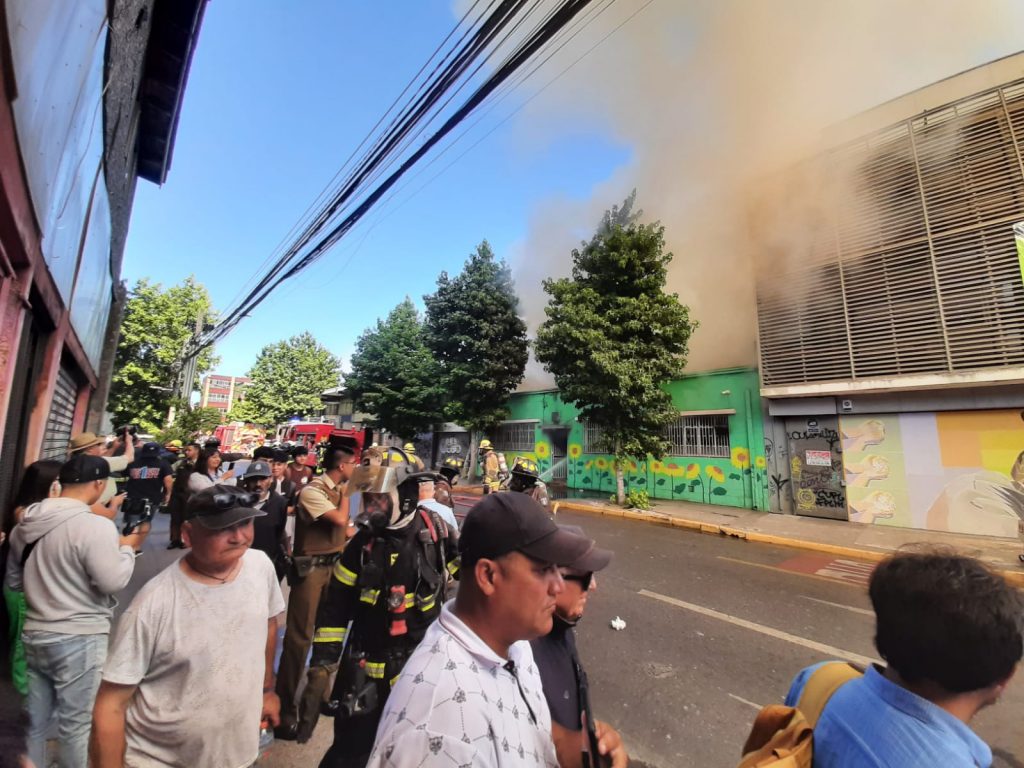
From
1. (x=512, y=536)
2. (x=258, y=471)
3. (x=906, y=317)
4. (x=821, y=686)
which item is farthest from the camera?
(x=906, y=317)

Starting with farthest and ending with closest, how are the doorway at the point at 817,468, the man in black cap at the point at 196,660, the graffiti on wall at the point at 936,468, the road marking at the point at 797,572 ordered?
the doorway at the point at 817,468, the graffiti on wall at the point at 936,468, the road marking at the point at 797,572, the man in black cap at the point at 196,660

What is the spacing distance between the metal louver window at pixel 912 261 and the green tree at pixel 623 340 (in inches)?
110

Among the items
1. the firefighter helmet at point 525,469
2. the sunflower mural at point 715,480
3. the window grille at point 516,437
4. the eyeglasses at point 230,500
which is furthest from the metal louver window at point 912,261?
the eyeglasses at point 230,500

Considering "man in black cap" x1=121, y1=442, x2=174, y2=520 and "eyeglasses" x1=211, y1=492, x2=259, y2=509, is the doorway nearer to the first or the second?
"eyeglasses" x1=211, y1=492, x2=259, y2=509

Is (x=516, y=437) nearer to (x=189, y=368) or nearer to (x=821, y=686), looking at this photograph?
(x=189, y=368)

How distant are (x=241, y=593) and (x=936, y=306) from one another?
13.5 meters

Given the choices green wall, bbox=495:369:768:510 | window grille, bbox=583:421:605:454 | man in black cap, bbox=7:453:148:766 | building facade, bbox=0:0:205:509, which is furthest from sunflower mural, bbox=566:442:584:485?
man in black cap, bbox=7:453:148:766

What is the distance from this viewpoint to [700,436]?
1312cm

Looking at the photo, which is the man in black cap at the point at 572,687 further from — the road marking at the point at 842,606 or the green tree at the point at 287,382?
the green tree at the point at 287,382

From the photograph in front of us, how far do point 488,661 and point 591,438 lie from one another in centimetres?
1516

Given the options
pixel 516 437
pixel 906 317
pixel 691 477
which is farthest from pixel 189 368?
pixel 906 317

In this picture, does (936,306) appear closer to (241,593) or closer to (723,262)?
(723,262)

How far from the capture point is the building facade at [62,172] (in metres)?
1.96

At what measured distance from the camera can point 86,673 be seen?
6.86ft
